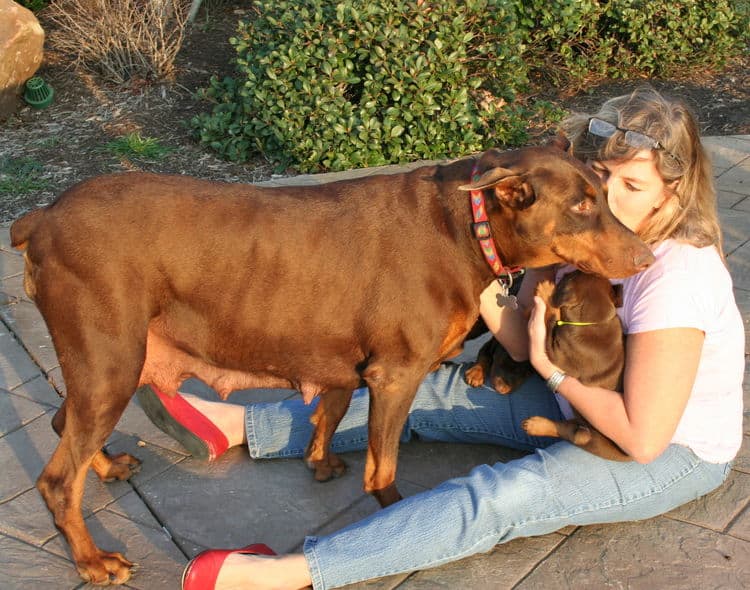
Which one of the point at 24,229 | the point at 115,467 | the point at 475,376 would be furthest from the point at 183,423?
the point at 475,376

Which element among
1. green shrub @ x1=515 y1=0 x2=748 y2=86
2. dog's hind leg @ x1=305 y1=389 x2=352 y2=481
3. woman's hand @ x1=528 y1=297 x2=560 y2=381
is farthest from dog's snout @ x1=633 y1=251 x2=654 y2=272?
green shrub @ x1=515 y1=0 x2=748 y2=86

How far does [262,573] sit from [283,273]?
1.11 metres

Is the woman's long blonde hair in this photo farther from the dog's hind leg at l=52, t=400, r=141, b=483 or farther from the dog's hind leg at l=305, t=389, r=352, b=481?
the dog's hind leg at l=52, t=400, r=141, b=483

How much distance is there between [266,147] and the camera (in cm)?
801

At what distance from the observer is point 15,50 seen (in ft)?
29.4

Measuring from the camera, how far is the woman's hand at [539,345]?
367 centimetres

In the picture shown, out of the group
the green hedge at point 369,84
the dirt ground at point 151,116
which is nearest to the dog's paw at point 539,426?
the green hedge at point 369,84

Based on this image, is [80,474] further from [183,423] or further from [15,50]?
[15,50]

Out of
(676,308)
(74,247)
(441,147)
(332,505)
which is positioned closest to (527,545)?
(332,505)

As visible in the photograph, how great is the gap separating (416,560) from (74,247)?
169 cm

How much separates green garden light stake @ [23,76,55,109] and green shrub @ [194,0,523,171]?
2.56m

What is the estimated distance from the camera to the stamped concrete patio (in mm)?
3467

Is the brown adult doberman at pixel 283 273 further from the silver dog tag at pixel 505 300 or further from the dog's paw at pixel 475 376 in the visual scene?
the dog's paw at pixel 475 376

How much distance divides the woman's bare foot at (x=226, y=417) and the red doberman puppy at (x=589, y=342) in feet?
5.01
